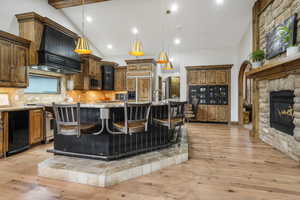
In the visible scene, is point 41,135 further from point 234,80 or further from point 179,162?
point 234,80

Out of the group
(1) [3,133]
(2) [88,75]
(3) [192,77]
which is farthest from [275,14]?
(1) [3,133]

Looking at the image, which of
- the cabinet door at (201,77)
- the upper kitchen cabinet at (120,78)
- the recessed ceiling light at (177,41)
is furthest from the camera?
the upper kitchen cabinet at (120,78)

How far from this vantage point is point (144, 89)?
6.75 meters

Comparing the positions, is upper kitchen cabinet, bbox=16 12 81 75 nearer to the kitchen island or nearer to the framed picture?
the kitchen island

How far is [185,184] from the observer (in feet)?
6.95

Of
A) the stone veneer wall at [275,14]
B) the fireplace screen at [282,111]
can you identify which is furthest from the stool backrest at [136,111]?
the stone veneer wall at [275,14]

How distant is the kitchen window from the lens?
4441 millimetres

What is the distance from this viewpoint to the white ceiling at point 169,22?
4.97 metres

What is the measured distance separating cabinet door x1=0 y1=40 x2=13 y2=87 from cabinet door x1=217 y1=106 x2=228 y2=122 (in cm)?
692

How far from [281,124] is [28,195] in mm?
4513

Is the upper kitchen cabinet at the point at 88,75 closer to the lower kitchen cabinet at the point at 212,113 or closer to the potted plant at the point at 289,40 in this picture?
the lower kitchen cabinet at the point at 212,113

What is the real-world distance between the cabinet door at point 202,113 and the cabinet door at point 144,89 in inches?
90.4

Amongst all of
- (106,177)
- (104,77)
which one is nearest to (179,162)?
(106,177)

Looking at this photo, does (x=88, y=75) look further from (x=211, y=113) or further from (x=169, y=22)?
(x=211, y=113)
